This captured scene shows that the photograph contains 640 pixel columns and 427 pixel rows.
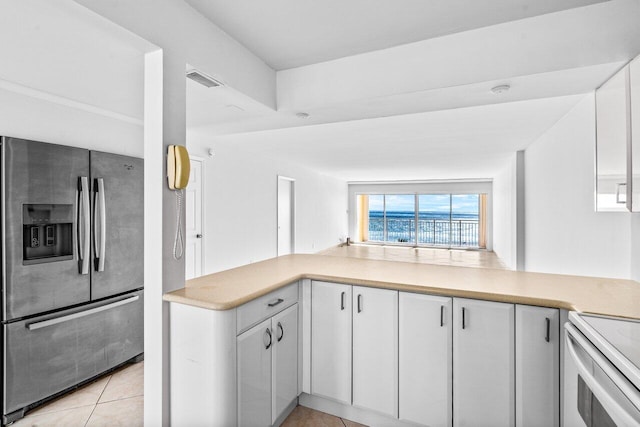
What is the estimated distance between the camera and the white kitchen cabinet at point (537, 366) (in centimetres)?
155

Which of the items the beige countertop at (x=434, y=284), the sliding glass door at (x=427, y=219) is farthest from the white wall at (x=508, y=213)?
the beige countertop at (x=434, y=284)

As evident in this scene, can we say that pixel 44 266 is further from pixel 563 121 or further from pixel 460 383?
pixel 563 121

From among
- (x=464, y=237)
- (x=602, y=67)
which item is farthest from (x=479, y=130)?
(x=464, y=237)

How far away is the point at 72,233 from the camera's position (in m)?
2.46

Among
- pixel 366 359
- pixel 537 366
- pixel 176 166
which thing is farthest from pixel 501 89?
pixel 176 166

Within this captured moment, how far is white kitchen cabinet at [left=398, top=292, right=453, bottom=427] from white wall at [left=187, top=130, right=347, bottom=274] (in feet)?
10.1

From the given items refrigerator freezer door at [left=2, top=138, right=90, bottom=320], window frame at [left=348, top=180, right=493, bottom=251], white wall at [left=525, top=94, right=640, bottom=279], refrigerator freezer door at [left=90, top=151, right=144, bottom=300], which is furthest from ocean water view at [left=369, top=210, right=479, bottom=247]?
refrigerator freezer door at [left=2, top=138, right=90, bottom=320]

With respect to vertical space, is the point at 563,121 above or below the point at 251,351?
above

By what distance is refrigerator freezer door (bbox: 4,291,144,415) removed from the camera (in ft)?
6.97

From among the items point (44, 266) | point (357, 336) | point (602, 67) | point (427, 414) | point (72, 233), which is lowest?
point (427, 414)

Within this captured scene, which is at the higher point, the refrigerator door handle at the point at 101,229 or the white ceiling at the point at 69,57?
the white ceiling at the point at 69,57

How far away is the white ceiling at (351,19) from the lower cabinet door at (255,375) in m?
1.78

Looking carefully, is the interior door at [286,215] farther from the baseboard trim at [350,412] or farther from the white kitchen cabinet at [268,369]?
the white kitchen cabinet at [268,369]

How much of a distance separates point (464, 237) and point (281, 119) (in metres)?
9.89
